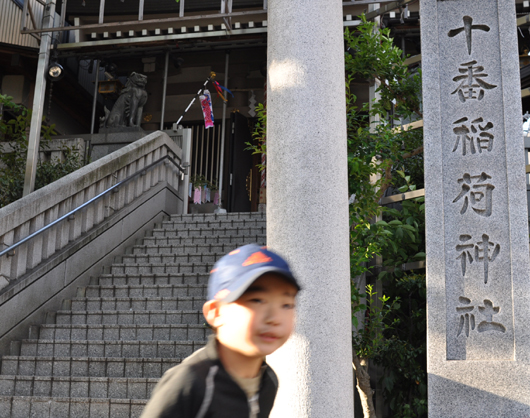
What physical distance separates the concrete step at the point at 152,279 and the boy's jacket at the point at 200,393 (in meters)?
6.00

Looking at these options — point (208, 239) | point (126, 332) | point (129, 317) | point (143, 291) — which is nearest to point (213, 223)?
point (208, 239)

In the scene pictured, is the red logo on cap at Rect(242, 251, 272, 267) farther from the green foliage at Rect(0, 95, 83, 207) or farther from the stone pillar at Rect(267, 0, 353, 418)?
the green foliage at Rect(0, 95, 83, 207)

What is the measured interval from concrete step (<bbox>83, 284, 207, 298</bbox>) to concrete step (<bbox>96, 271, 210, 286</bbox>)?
16 cm

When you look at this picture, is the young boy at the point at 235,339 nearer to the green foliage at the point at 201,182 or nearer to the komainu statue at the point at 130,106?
the komainu statue at the point at 130,106

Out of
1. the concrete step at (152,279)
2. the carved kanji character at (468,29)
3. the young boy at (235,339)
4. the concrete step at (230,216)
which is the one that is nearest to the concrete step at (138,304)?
the concrete step at (152,279)

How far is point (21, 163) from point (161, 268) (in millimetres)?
4692

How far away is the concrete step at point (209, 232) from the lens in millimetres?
8953

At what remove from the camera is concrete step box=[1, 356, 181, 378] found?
5.83 m

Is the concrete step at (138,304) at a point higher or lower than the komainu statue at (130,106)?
lower

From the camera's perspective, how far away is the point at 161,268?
809 cm

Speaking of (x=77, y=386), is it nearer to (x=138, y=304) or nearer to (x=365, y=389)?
(x=138, y=304)

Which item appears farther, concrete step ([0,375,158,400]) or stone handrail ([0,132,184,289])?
stone handrail ([0,132,184,289])

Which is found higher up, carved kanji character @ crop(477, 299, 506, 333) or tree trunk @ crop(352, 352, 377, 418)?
carved kanji character @ crop(477, 299, 506, 333)

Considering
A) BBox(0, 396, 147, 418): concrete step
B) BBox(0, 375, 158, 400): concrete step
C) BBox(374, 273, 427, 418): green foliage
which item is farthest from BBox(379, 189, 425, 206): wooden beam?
BBox(0, 396, 147, 418): concrete step
